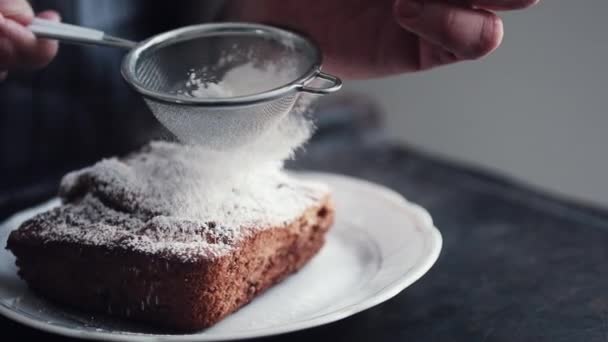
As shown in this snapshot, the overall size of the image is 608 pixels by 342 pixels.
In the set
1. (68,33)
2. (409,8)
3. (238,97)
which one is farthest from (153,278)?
(409,8)

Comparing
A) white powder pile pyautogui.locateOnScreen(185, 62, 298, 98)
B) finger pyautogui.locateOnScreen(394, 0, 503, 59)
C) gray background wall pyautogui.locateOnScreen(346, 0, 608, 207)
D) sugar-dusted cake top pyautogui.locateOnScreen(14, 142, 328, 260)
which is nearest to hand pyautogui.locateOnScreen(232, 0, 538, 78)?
finger pyautogui.locateOnScreen(394, 0, 503, 59)

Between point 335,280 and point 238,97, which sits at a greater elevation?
point 238,97

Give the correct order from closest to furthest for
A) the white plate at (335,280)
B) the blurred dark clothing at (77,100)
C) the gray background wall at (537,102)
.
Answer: the white plate at (335,280), the blurred dark clothing at (77,100), the gray background wall at (537,102)

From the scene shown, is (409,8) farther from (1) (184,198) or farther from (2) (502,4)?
(1) (184,198)

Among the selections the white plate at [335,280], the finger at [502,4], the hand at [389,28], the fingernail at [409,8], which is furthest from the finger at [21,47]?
the finger at [502,4]

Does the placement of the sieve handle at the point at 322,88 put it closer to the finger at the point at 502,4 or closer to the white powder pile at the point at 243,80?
the white powder pile at the point at 243,80

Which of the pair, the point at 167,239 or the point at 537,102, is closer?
the point at 167,239
